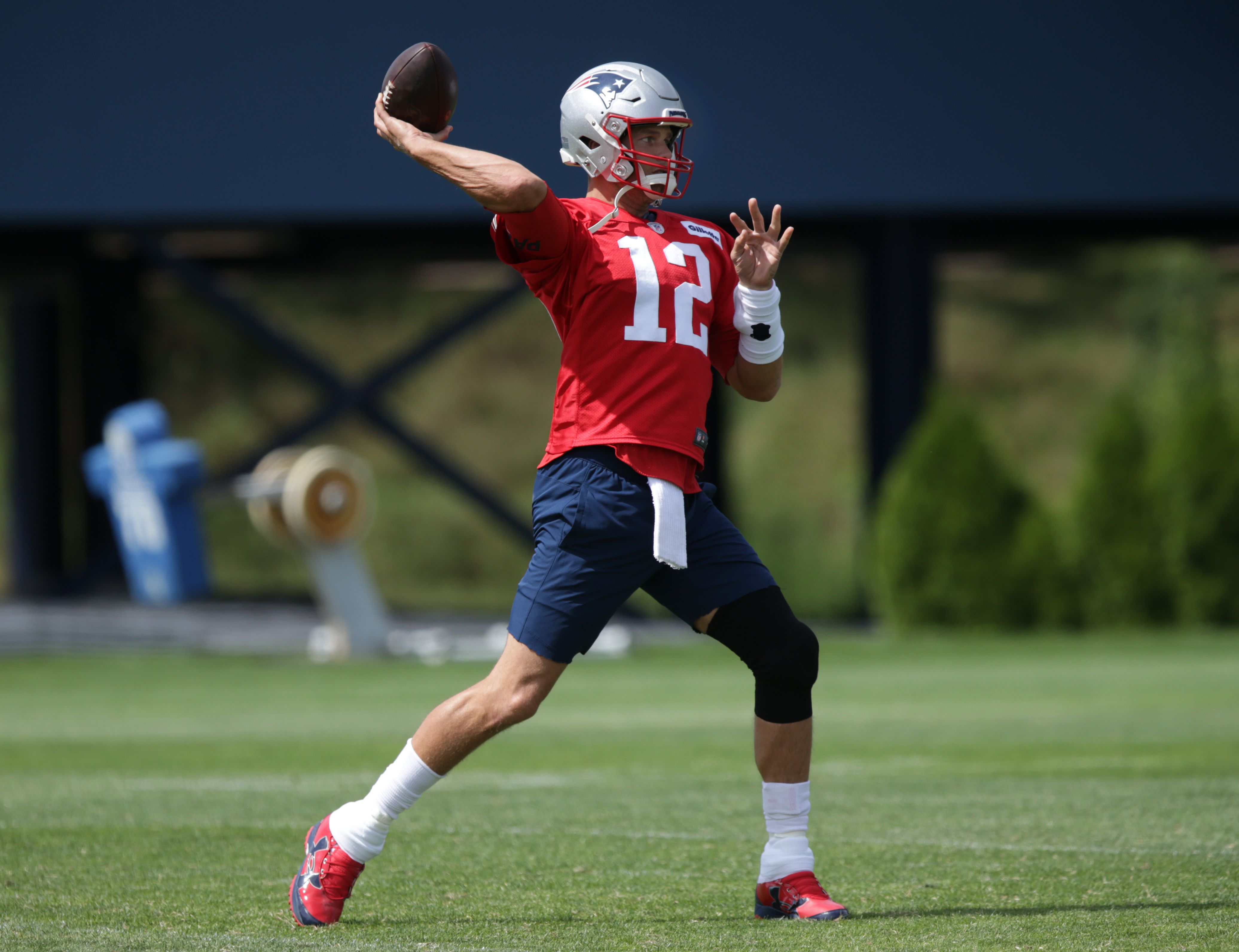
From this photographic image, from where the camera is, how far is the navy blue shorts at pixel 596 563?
4.20 metres

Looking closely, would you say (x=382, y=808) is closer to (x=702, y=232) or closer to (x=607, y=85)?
(x=702, y=232)

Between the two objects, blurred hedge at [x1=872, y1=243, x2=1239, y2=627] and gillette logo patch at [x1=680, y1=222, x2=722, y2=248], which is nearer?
gillette logo patch at [x1=680, y1=222, x2=722, y2=248]

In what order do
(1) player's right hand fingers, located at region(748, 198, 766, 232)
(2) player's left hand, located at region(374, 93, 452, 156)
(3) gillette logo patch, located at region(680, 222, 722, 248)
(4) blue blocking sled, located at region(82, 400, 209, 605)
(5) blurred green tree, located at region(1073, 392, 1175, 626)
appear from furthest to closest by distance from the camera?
(5) blurred green tree, located at region(1073, 392, 1175, 626), (4) blue blocking sled, located at region(82, 400, 209, 605), (3) gillette logo patch, located at region(680, 222, 722, 248), (1) player's right hand fingers, located at region(748, 198, 766, 232), (2) player's left hand, located at region(374, 93, 452, 156)

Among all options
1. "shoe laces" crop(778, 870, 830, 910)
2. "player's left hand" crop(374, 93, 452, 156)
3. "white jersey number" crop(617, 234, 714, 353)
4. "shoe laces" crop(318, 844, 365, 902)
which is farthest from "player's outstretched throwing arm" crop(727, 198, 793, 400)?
"shoe laces" crop(318, 844, 365, 902)

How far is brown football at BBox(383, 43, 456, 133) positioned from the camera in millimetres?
4547

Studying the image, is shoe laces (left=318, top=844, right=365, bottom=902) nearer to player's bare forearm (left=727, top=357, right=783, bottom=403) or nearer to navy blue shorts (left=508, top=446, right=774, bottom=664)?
navy blue shorts (left=508, top=446, right=774, bottom=664)

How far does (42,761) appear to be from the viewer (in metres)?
8.36

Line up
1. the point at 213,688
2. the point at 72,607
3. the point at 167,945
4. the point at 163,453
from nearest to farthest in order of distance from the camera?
the point at 167,945 → the point at 213,688 → the point at 163,453 → the point at 72,607

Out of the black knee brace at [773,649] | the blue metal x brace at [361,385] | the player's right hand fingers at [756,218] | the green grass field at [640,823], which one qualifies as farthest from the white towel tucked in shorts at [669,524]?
the blue metal x brace at [361,385]

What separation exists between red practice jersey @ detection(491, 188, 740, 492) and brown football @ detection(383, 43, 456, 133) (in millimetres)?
446

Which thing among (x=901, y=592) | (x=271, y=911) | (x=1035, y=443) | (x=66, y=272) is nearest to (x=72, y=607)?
(x=66, y=272)

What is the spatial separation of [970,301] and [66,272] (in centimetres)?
1402

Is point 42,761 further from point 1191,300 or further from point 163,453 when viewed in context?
point 1191,300

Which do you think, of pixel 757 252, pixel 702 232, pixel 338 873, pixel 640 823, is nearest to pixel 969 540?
pixel 640 823
